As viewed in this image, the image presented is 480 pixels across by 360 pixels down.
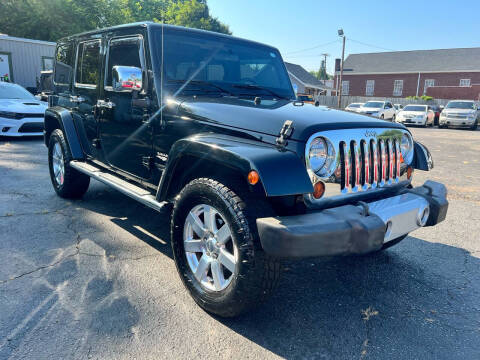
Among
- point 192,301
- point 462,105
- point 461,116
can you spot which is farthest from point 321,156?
point 462,105

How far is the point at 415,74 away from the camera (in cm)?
4375

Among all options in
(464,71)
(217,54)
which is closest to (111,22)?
(217,54)

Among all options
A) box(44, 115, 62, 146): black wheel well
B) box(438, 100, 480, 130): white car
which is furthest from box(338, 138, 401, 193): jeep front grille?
box(438, 100, 480, 130): white car

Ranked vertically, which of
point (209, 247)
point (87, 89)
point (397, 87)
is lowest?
point (209, 247)

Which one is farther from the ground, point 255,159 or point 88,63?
point 88,63

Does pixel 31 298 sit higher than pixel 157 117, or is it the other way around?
pixel 157 117

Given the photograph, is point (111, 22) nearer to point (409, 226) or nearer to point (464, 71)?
point (409, 226)

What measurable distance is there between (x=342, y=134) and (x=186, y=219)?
1211mm

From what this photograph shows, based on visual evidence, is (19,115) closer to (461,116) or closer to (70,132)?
(70,132)

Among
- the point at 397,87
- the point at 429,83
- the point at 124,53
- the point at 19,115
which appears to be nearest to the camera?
the point at 124,53

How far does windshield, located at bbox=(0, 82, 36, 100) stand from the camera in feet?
33.2

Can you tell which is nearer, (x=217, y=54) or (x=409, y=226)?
(x=409, y=226)

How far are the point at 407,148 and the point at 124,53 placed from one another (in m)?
2.69

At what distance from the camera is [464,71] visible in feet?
135
